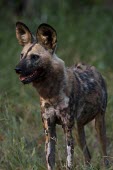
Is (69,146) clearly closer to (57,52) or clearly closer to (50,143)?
(50,143)

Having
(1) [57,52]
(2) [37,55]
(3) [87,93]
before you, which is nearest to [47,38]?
(2) [37,55]

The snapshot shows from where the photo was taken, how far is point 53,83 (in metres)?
7.08

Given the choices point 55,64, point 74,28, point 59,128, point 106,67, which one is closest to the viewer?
point 55,64

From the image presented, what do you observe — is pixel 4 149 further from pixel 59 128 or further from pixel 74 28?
pixel 74 28

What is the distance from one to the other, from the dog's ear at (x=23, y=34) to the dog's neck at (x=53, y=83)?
330mm

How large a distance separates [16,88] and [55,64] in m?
3.58

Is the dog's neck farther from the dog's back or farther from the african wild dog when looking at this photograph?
the dog's back

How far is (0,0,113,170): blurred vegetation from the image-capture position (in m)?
7.54

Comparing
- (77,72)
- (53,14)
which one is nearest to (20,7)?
(53,14)

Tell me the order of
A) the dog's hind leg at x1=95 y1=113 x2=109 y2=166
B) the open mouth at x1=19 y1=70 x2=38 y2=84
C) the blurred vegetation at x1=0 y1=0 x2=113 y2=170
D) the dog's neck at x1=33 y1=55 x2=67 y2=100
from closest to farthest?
the open mouth at x1=19 y1=70 x2=38 y2=84 → the dog's neck at x1=33 y1=55 x2=67 y2=100 → the blurred vegetation at x1=0 y1=0 x2=113 y2=170 → the dog's hind leg at x1=95 y1=113 x2=109 y2=166

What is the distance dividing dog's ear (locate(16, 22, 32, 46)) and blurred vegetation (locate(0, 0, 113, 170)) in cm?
75

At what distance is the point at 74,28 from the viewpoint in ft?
48.0

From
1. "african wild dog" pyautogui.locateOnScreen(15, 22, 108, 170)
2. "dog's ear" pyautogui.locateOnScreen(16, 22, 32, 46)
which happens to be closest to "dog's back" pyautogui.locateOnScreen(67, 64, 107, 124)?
"african wild dog" pyautogui.locateOnScreen(15, 22, 108, 170)

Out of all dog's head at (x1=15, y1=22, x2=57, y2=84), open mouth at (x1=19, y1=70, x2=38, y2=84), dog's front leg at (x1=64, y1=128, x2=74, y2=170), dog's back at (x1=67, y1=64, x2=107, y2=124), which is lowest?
dog's front leg at (x1=64, y1=128, x2=74, y2=170)
